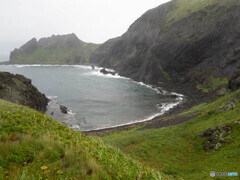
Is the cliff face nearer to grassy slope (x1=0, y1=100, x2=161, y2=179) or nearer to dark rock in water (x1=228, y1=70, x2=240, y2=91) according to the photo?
dark rock in water (x1=228, y1=70, x2=240, y2=91)

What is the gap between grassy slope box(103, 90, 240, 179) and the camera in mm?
14359

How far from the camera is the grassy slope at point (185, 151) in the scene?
565 inches

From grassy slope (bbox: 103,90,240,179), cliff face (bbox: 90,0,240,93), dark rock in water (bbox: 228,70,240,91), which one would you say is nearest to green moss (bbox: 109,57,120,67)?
cliff face (bbox: 90,0,240,93)

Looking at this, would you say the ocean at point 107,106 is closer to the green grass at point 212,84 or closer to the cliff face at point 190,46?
the green grass at point 212,84

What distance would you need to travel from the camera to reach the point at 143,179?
25.7ft

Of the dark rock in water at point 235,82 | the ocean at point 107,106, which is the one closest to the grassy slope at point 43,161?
the ocean at point 107,106

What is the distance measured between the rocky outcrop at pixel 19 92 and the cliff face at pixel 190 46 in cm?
5844

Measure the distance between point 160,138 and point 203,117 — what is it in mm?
9409

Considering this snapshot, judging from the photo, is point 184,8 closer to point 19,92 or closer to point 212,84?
point 212,84

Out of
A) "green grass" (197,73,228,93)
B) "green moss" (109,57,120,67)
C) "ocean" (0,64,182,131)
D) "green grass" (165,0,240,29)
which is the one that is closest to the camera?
"ocean" (0,64,182,131)

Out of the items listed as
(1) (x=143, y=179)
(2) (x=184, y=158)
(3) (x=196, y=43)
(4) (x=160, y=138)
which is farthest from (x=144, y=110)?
(3) (x=196, y=43)

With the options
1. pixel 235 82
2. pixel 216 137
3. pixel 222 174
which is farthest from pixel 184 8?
pixel 222 174

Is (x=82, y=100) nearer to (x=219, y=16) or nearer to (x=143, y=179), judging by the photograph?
(x=143, y=179)

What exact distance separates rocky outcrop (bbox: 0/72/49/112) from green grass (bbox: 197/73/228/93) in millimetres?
58521
